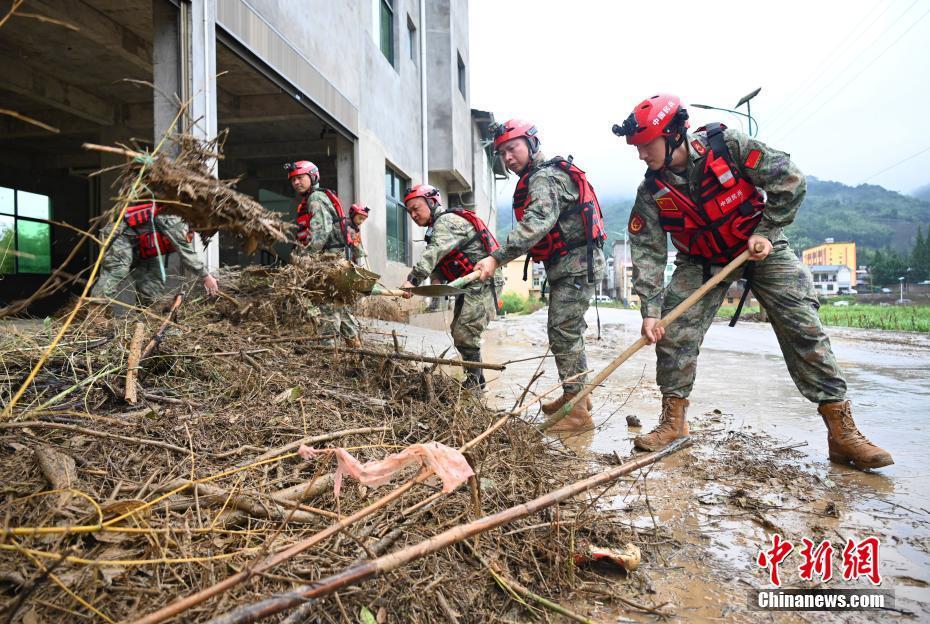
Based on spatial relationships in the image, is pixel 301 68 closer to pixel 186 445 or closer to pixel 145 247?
pixel 145 247

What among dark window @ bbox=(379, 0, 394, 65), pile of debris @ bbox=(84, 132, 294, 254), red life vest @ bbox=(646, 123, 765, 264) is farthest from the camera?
dark window @ bbox=(379, 0, 394, 65)

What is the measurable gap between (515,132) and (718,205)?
157 centimetres

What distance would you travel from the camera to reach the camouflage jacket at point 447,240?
4.63m

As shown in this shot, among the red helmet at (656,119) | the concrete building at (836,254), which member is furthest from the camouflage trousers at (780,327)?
the concrete building at (836,254)

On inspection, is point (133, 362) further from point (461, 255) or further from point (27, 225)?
point (27, 225)

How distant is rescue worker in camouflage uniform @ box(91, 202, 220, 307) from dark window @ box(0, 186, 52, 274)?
7.03 meters

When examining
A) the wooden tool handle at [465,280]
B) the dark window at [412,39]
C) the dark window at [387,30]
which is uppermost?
the dark window at [412,39]

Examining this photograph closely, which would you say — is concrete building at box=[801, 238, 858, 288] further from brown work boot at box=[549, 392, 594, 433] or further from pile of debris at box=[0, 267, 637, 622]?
pile of debris at box=[0, 267, 637, 622]

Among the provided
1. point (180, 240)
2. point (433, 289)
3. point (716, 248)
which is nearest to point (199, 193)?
point (433, 289)

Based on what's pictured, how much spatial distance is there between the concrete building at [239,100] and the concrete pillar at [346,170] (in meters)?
0.02

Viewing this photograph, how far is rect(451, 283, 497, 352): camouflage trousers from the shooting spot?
4.79m

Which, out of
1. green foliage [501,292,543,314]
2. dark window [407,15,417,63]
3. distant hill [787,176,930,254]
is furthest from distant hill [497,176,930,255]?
dark window [407,15,417,63]

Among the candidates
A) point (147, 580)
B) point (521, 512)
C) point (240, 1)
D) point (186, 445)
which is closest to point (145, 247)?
point (240, 1)

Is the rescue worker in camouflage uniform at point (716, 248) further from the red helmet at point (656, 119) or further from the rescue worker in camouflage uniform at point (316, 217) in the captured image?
the rescue worker in camouflage uniform at point (316, 217)
